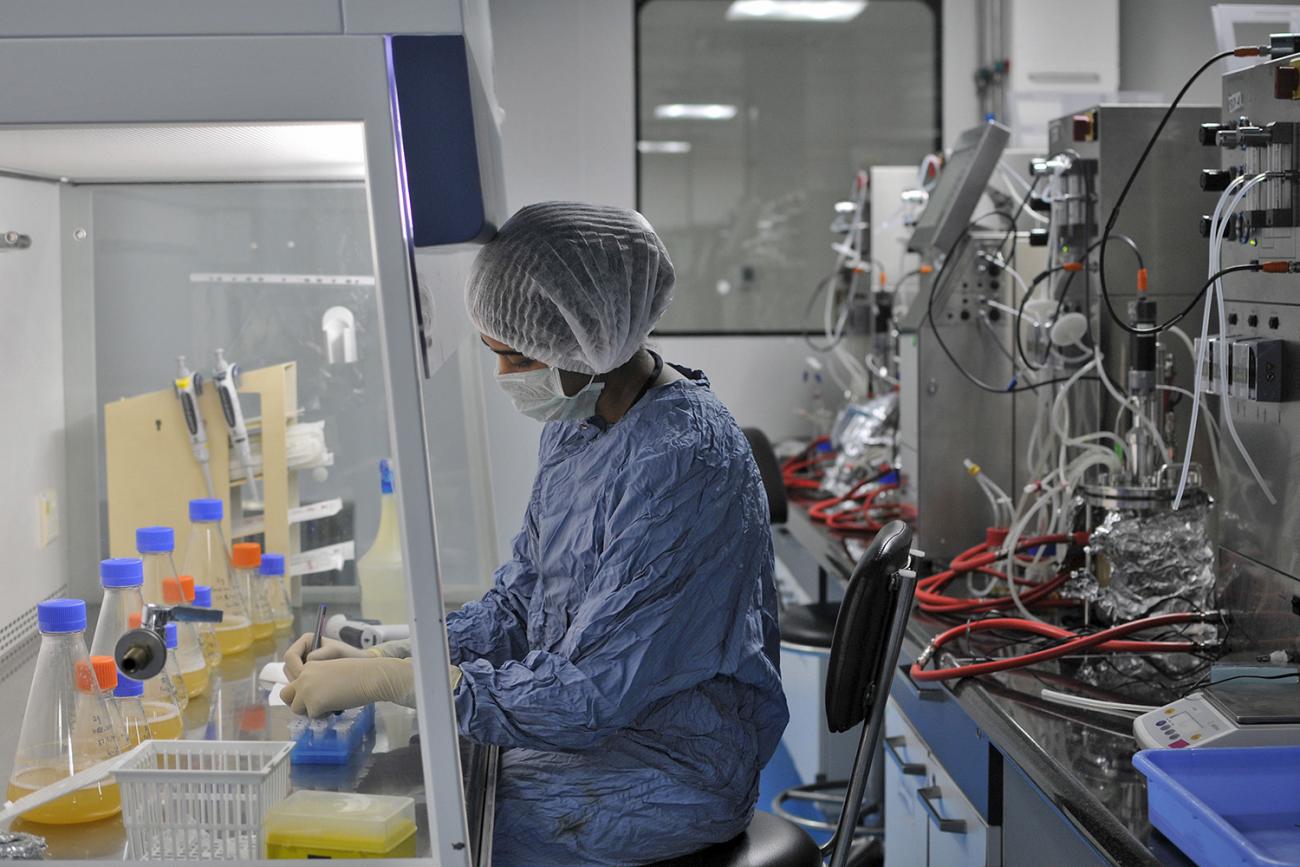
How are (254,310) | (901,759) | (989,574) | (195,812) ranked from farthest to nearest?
(989,574) → (901,759) → (254,310) → (195,812)

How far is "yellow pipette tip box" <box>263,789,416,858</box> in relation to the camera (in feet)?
3.84

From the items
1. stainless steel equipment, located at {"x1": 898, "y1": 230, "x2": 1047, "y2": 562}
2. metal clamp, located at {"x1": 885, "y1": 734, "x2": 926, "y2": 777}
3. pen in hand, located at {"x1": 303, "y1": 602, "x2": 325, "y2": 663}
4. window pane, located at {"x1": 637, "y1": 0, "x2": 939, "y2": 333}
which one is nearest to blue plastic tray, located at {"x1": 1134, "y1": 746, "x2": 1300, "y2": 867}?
metal clamp, located at {"x1": 885, "y1": 734, "x2": 926, "y2": 777}

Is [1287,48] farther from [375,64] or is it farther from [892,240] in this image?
[892,240]

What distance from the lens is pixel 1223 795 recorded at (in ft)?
4.49

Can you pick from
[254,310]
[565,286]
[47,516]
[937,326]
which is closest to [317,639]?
[565,286]

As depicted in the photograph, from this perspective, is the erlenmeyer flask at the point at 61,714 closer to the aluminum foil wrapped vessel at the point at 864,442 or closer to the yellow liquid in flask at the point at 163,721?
the yellow liquid in flask at the point at 163,721

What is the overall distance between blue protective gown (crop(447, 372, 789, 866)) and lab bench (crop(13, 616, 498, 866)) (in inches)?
2.6

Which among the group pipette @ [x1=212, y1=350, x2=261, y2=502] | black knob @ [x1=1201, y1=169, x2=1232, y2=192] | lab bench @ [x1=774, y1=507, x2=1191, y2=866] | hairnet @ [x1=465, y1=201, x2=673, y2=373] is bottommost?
lab bench @ [x1=774, y1=507, x2=1191, y2=866]

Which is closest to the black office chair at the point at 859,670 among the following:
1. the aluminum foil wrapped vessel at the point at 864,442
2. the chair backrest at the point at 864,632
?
the chair backrest at the point at 864,632

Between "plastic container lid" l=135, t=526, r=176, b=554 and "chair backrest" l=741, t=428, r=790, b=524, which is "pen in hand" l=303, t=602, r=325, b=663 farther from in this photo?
"chair backrest" l=741, t=428, r=790, b=524

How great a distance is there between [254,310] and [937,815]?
1410mm

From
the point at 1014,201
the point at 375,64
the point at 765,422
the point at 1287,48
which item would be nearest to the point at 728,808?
the point at 375,64

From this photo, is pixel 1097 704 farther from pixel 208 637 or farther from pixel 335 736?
pixel 208 637

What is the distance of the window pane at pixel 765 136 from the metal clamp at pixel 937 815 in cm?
290
